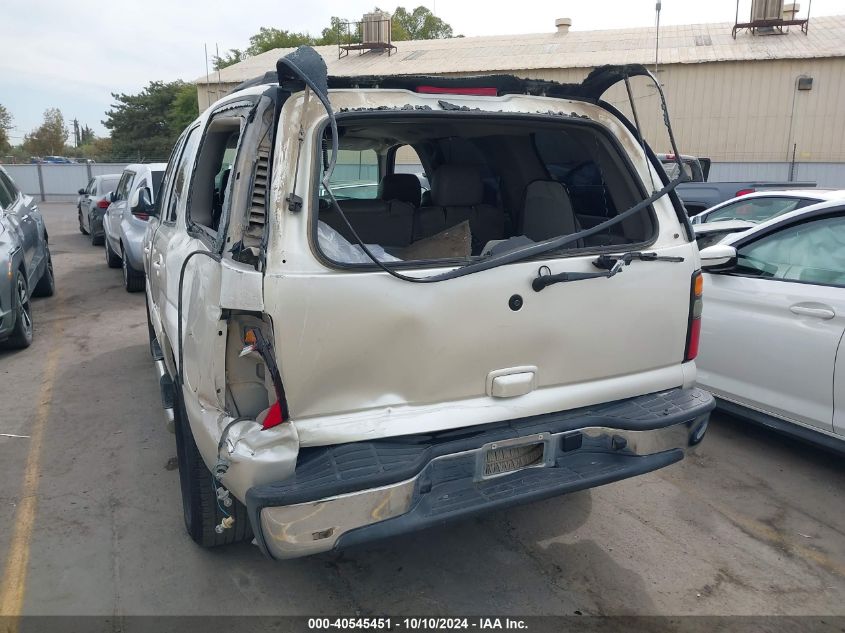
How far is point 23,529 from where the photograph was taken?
11.8ft

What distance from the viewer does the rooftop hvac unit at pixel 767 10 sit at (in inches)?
1019

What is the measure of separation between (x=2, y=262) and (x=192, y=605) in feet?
15.5

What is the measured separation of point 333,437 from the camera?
2543 mm

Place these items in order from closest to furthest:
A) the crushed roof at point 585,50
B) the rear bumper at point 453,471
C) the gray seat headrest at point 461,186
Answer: the rear bumper at point 453,471 < the gray seat headrest at point 461,186 < the crushed roof at point 585,50

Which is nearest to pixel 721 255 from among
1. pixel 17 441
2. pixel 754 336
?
pixel 754 336

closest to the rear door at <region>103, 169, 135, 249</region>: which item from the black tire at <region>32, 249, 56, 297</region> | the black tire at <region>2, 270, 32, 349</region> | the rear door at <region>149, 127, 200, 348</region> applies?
the black tire at <region>32, 249, 56, 297</region>

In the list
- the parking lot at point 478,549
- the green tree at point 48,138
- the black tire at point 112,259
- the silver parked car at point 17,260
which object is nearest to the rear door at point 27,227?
the silver parked car at point 17,260

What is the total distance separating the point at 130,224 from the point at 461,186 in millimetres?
6645

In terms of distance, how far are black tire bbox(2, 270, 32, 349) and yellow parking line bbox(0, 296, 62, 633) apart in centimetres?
129

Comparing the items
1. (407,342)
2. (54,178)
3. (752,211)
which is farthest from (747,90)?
(54,178)

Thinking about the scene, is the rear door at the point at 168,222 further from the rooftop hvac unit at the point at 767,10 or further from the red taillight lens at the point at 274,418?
the rooftop hvac unit at the point at 767,10

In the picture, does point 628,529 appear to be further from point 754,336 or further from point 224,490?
point 224,490

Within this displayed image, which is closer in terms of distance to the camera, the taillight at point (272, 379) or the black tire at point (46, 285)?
the taillight at point (272, 379)

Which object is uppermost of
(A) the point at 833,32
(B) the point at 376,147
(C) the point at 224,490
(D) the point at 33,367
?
(A) the point at 833,32
